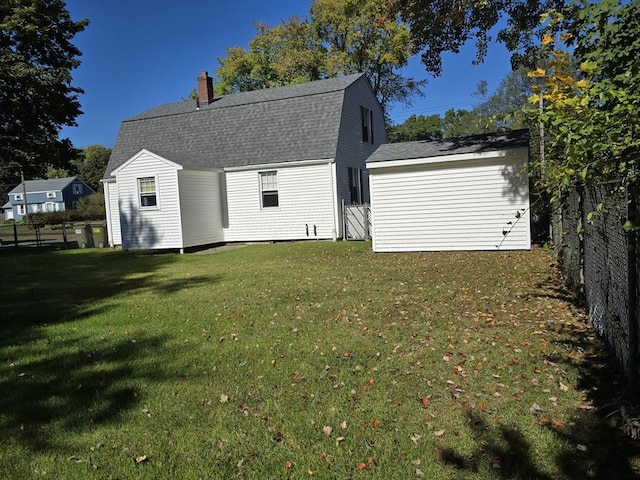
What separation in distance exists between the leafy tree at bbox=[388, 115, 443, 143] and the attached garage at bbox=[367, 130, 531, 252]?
49481mm

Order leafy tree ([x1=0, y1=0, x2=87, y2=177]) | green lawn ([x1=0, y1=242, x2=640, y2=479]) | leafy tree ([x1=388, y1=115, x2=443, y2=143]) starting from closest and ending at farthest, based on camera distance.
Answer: green lawn ([x1=0, y1=242, x2=640, y2=479])
leafy tree ([x1=0, y1=0, x2=87, y2=177])
leafy tree ([x1=388, y1=115, x2=443, y2=143])

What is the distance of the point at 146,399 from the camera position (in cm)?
424

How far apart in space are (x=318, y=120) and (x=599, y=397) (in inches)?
637

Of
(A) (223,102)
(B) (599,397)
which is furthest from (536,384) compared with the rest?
(A) (223,102)

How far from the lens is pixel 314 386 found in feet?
14.5

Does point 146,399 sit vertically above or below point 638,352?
below

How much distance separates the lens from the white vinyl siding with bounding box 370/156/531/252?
487 inches

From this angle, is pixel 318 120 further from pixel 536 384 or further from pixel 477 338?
pixel 536 384

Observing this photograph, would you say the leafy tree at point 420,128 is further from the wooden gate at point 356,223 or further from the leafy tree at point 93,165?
the leafy tree at point 93,165

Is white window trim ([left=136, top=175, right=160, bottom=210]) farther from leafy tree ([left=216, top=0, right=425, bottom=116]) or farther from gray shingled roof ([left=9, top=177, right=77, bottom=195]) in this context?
gray shingled roof ([left=9, top=177, right=77, bottom=195])

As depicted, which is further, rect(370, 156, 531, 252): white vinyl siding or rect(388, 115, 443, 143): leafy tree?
rect(388, 115, 443, 143): leafy tree

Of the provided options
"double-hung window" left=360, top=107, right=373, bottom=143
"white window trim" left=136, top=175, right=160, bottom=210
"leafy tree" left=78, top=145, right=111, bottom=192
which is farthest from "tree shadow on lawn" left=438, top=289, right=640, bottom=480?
"leafy tree" left=78, top=145, right=111, bottom=192

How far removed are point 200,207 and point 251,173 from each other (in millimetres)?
2353

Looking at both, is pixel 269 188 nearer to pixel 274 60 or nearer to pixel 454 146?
pixel 454 146
